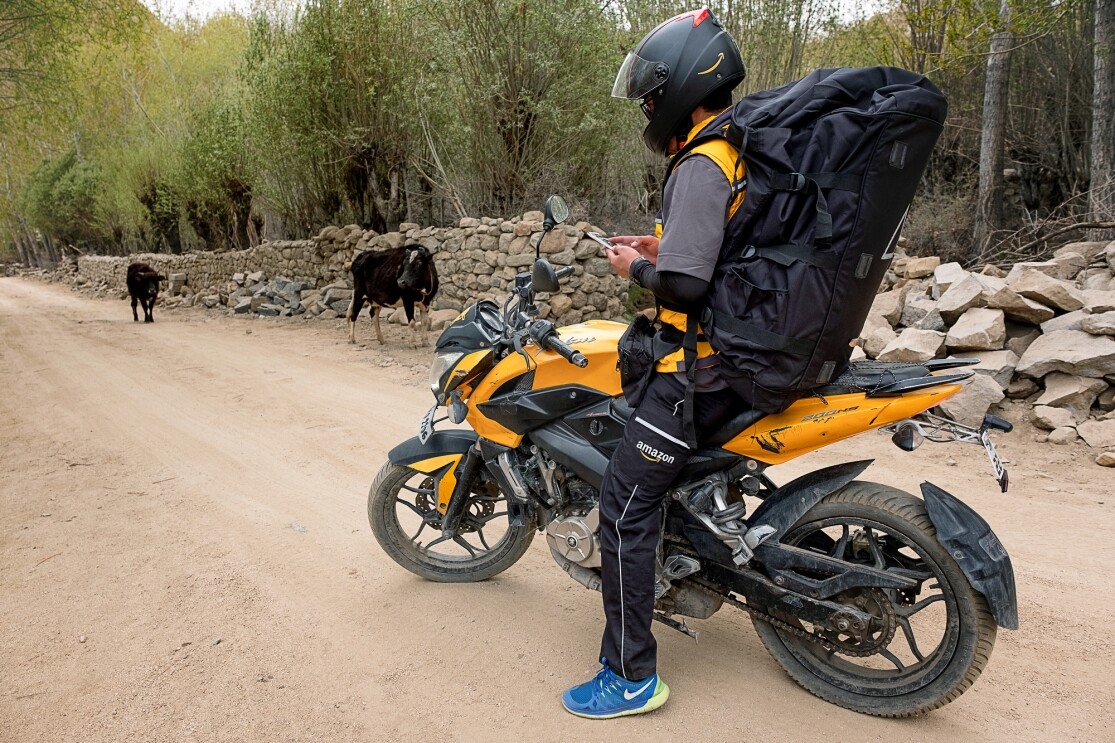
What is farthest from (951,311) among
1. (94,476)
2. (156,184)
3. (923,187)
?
(156,184)

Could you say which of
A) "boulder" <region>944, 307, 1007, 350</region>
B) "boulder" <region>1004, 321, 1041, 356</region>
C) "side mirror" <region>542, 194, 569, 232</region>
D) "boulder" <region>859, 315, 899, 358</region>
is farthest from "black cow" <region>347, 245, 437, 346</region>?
"side mirror" <region>542, 194, 569, 232</region>

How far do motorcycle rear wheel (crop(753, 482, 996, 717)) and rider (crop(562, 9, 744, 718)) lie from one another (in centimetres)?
53

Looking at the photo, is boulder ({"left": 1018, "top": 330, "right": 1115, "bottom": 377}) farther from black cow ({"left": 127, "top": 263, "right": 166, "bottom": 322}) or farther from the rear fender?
black cow ({"left": 127, "top": 263, "right": 166, "bottom": 322})

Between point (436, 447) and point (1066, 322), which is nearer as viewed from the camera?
point (436, 447)

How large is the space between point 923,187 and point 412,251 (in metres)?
8.90

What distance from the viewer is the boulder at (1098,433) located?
16.8 feet

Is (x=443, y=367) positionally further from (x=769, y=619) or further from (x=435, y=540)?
(x=769, y=619)

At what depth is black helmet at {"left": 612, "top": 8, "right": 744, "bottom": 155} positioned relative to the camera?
2.29 m

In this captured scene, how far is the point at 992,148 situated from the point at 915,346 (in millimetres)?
5646

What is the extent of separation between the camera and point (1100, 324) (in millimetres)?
5598

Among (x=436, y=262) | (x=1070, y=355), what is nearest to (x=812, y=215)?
(x=1070, y=355)

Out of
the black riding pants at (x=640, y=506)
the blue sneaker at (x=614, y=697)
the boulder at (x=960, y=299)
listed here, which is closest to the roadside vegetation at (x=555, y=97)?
the boulder at (x=960, y=299)

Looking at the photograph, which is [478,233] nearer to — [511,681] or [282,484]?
[282,484]

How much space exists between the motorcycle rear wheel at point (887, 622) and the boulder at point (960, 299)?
4.84 meters
